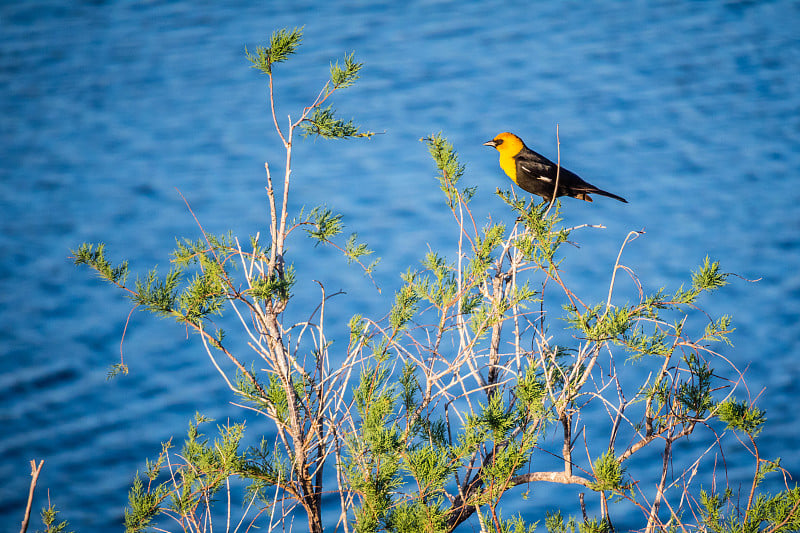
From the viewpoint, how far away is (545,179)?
2.79 m

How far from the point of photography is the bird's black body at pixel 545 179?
8.82 ft

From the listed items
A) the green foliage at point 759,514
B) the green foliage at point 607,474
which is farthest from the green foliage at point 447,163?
the green foliage at point 759,514

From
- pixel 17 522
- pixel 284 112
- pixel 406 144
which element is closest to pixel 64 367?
pixel 17 522

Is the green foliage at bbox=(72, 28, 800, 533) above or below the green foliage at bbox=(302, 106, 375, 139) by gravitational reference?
below

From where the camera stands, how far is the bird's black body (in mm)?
2688

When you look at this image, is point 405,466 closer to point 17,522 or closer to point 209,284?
point 209,284

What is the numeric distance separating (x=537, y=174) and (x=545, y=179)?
0.04 meters

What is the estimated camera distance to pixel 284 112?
28.8 feet

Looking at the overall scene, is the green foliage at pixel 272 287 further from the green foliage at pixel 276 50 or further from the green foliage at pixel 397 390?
the green foliage at pixel 276 50

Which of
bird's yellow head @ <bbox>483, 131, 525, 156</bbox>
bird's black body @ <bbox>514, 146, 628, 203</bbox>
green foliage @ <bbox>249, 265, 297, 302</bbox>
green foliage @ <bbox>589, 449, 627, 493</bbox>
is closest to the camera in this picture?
green foliage @ <bbox>249, 265, 297, 302</bbox>

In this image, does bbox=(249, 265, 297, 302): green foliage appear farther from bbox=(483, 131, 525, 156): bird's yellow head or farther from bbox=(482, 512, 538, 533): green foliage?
bbox=(483, 131, 525, 156): bird's yellow head

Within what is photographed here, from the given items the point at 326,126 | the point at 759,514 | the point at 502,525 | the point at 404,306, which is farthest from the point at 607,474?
the point at 326,126

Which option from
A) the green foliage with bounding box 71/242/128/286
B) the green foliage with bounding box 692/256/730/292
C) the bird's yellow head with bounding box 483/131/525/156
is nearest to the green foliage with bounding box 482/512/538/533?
the green foliage with bounding box 692/256/730/292

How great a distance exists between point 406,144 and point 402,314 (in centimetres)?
770
